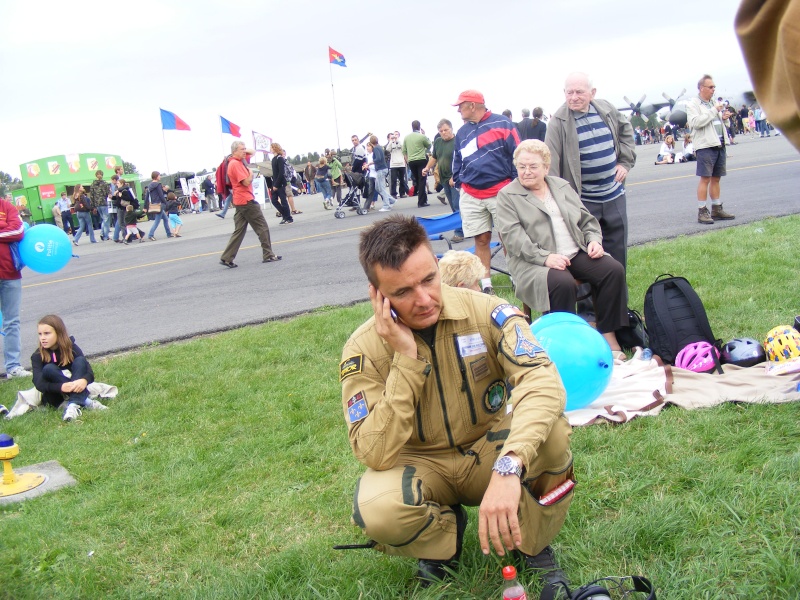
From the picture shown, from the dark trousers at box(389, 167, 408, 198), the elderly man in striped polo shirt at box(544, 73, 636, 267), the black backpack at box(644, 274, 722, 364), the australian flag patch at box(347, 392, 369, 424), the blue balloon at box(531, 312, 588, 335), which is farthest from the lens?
the dark trousers at box(389, 167, 408, 198)

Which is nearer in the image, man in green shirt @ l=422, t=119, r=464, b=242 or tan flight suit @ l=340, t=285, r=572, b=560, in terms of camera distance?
tan flight suit @ l=340, t=285, r=572, b=560

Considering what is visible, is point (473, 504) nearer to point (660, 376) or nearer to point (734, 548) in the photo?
point (734, 548)

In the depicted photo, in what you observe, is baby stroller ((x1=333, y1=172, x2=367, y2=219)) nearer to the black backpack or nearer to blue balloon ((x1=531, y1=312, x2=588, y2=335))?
the black backpack

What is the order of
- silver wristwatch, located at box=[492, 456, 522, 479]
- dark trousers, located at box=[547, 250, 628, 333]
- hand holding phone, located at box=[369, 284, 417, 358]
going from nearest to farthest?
silver wristwatch, located at box=[492, 456, 522, 479] → hand holding phone, located at box=[369, 284, 417, 358] → dark trousers, located at box=[547, 250, 628, 333]

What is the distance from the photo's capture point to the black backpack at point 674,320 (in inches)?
198

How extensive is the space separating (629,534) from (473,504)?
2.19 feet

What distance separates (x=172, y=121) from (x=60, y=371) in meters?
29.4

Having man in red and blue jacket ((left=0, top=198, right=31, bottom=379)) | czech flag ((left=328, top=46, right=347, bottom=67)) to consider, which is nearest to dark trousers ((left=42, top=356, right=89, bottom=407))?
man in red and blue jacket ((left=0, top=198, right=31, bottom=379))

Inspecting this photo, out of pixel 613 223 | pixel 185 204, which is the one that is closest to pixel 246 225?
pixel 613 223

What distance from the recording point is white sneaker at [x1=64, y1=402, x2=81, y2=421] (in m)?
5.63

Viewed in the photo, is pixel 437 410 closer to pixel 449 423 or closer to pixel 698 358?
pixel 449 423

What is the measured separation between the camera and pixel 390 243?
2600mm

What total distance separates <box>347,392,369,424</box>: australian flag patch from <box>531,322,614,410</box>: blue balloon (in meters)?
1.90

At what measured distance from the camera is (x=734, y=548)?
9.16 ft
